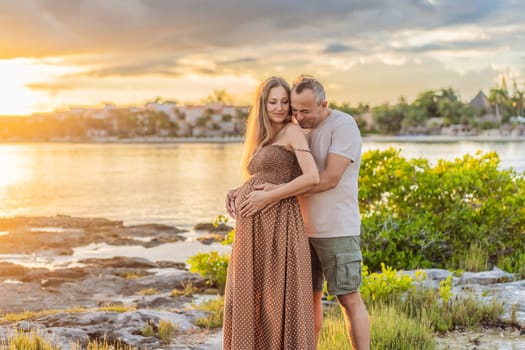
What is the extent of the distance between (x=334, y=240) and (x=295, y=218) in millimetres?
287

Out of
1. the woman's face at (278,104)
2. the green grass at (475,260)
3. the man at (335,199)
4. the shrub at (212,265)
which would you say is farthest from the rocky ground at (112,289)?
the woman's face at (278,104)

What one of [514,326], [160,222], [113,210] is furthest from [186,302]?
[113,210]

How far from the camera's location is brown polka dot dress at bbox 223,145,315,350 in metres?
3.93

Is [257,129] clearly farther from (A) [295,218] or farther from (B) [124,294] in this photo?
(B) [124,294]

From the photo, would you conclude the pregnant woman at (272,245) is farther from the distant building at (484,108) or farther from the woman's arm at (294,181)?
the distant building at (484,108)

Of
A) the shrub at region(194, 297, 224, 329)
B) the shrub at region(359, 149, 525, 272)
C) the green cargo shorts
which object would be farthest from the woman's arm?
the shrub at region(359, 149, 525, 272)

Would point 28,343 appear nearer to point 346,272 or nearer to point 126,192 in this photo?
point 346,272

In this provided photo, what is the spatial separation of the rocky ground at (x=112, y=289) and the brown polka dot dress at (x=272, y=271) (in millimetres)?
1295

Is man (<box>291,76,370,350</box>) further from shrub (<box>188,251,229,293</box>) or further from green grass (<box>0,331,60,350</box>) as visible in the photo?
shrub (<box>188,251,229,293</box>)

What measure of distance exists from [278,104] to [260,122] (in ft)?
0.56

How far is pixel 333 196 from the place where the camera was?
400cm

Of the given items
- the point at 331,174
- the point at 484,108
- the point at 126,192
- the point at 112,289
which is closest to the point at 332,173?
the point at 331,174

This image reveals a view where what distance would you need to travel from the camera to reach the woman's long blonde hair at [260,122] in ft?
12.9

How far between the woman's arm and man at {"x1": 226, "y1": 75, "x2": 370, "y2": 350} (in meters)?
0.05
